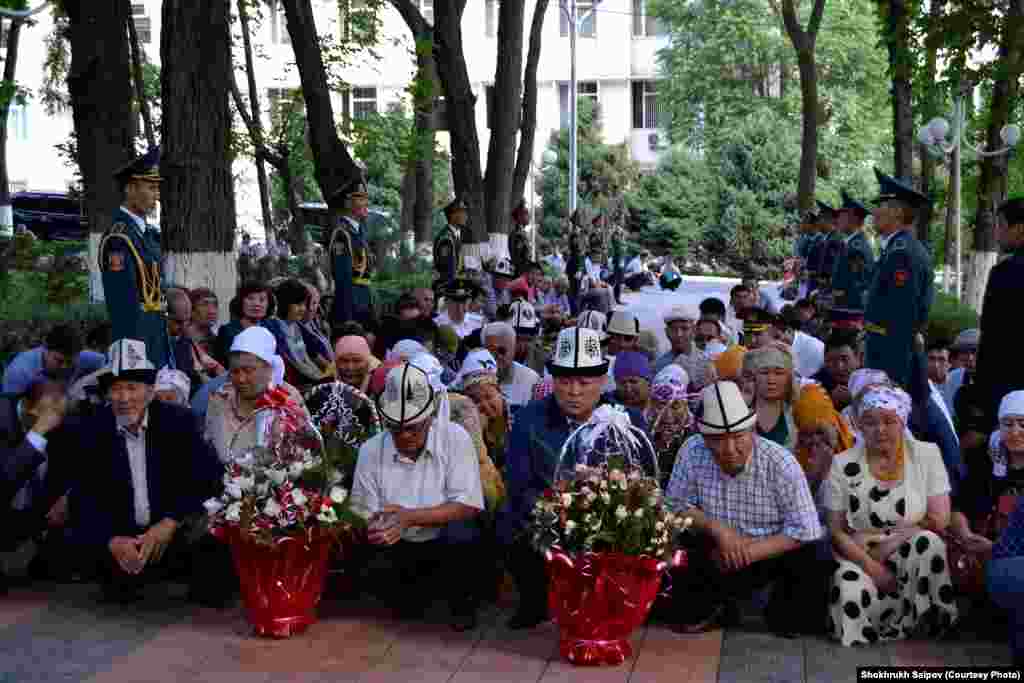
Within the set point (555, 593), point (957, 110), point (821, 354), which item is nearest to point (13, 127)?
point (957, 110)

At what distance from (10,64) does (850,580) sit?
27.9 meters

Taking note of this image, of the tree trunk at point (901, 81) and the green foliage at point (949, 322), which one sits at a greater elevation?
the tree trunk at point (901, 81)

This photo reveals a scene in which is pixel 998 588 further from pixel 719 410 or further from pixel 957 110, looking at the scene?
pixel 957 110

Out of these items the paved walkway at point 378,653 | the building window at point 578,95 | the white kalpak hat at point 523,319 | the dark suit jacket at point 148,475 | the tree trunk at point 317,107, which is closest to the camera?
the paved walkway at point 378,653

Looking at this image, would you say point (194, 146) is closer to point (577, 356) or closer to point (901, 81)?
point (577, 356)

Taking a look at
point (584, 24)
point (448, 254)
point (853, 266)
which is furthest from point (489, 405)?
point (584, 24)

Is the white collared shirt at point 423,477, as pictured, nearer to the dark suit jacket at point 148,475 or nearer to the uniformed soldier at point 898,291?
the dark suit jacket at point 148,475

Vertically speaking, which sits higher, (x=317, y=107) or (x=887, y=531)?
(x=317, y=107)

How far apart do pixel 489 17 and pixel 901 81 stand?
42.7 m

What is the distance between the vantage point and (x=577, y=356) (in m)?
7.80

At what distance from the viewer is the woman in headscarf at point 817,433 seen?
8.09 m

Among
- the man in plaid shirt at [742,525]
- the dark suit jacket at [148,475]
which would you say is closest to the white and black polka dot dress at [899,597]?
the man in plaid shirt at [742,525]

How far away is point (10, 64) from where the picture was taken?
32.1m

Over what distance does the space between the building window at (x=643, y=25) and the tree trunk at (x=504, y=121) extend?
3875 centimetres
